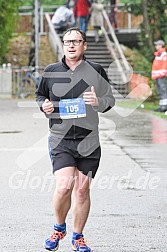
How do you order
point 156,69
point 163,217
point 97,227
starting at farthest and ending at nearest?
point 156,69, point 163,217, point 97,227

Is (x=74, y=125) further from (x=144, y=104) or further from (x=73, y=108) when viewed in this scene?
(x=144, y=104)

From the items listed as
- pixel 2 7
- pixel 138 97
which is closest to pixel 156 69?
pixel 138 97

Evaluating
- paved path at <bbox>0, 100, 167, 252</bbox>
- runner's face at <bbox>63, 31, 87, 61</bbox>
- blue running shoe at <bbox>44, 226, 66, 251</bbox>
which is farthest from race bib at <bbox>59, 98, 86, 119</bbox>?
paved path at <bbox>0, 100, 167, 252</bbox>

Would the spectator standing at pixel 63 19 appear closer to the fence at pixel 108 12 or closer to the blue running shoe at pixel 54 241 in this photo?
the fence at pixel 108 12

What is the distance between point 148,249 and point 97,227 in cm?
109

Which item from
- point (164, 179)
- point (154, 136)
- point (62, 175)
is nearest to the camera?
point (62, 175)

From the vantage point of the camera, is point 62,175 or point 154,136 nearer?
point 62,175

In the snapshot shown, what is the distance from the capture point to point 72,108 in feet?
23.3

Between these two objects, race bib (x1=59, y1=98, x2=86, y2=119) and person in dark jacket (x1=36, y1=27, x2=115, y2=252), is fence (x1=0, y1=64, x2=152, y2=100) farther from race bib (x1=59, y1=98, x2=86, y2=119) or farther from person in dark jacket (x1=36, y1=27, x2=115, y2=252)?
race bib (x1=59, y1=98, x2=86, y2=119)

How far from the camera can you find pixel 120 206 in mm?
9562

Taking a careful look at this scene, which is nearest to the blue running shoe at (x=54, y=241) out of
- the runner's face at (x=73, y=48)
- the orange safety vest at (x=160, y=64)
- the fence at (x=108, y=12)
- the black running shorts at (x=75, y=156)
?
the black running shorts at (x=75, y=156)

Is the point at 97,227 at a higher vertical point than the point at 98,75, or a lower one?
lower

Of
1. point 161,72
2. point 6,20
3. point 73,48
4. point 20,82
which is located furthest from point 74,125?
point 6,20

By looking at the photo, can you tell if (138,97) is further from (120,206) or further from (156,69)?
(120,206)
